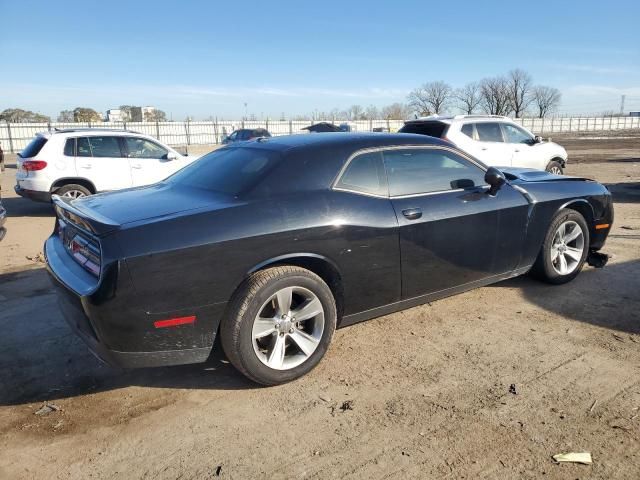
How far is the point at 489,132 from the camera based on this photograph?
36.0 ft

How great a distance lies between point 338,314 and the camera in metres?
3.63

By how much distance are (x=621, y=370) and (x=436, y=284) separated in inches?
54.2

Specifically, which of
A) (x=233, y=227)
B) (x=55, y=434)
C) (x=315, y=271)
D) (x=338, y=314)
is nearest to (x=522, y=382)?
(x=338, y=314)

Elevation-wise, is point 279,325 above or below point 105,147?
below

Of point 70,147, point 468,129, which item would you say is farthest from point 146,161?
point 468,129

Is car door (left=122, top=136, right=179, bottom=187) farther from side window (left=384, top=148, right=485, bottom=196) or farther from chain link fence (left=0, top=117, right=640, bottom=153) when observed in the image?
chain link fence (left=0, top=117, right=640, bottom=153)

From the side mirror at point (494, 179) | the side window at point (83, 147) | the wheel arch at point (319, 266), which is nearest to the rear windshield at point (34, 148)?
the side window at point (83, 147)

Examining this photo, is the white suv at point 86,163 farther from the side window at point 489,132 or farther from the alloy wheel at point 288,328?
the alloy wheel at point 288,328

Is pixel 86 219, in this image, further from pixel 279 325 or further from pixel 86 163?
pixel 86 163

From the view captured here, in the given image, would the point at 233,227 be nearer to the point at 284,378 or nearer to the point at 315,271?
the point at 315,271

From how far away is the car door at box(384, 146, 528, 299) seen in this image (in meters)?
3.86

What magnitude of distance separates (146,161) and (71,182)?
1.48 meters

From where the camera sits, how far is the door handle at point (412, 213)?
3795 mm

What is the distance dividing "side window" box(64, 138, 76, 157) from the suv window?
8 centimetres
